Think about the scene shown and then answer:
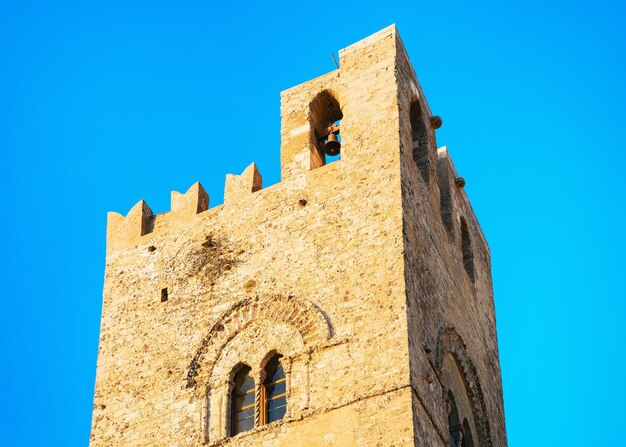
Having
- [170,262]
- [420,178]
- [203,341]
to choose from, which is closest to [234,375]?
[203,341]

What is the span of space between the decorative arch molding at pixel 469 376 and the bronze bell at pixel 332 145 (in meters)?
3.98

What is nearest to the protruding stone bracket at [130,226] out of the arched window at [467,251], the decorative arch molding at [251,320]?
the decorative arch molding at [251,320]

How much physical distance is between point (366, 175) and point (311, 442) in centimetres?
512

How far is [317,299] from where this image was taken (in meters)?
26.3

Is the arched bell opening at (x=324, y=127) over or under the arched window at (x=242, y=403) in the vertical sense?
over

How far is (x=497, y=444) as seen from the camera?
1141 inches

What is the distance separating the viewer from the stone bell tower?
2505 cm

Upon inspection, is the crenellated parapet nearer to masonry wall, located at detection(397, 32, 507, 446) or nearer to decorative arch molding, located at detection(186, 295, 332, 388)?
decorative arch molding, located at detection(186, 295, 332, 388)

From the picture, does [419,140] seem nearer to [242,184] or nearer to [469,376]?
[242,184]

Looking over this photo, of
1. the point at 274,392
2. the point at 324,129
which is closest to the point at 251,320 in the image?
the point at 274,392

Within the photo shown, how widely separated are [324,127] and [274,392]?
5920 mm

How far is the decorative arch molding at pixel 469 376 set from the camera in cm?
2722

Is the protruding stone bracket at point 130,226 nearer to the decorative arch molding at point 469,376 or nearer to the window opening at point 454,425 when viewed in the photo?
the decorative arch molding at point 469,376

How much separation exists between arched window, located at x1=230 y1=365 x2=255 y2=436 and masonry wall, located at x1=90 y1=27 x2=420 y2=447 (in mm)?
213
